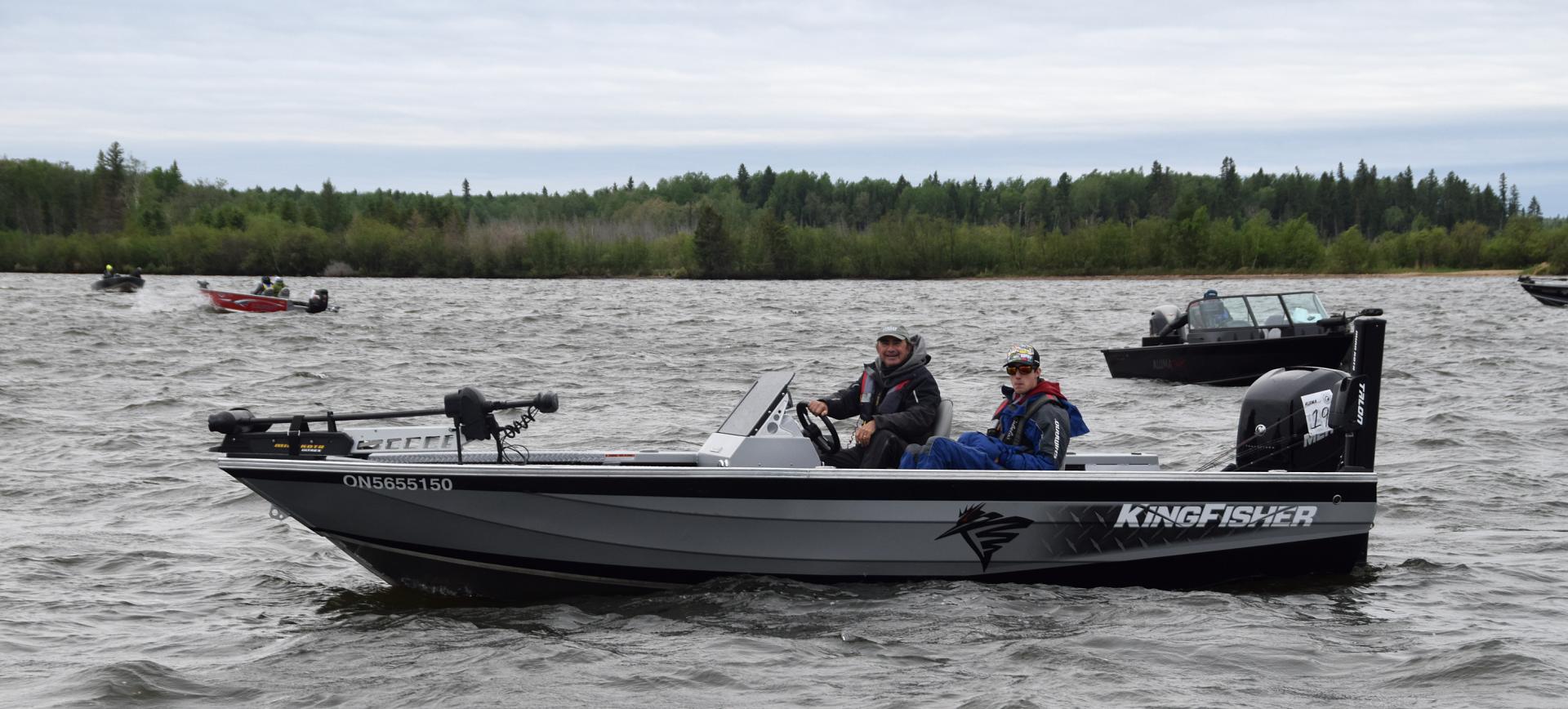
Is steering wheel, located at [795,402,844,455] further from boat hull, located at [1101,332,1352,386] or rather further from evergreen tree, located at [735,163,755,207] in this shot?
evergreen tree, located at [735,163,755,207]

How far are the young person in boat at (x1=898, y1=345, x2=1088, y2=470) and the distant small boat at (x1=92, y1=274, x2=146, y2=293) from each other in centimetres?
5911

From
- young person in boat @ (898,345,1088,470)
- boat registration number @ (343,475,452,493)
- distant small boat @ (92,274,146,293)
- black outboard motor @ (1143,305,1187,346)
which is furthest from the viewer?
distant small boat @ (92,274,146,293)

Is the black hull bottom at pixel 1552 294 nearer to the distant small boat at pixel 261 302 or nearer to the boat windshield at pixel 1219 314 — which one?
the boat windshield at pixel 1219 314

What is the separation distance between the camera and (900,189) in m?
186

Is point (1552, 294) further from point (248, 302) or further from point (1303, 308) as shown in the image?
point (248, 302)

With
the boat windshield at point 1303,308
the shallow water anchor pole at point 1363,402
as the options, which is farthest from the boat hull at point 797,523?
the boat windshield at point 1303,308

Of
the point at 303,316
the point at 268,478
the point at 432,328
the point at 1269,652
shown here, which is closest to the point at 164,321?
the point at 303,316

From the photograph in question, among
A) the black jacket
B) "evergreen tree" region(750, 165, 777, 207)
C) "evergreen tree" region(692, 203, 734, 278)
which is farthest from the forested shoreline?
the black jacket

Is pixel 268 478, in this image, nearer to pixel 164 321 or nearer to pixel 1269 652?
pixel 1269 652

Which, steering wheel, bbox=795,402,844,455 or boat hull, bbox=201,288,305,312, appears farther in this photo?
boat hull, bbox=201,288,305,312

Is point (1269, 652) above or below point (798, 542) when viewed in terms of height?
below

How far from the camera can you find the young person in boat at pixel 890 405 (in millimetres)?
8469

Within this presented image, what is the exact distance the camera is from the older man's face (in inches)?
344

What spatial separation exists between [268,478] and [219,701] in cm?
152
